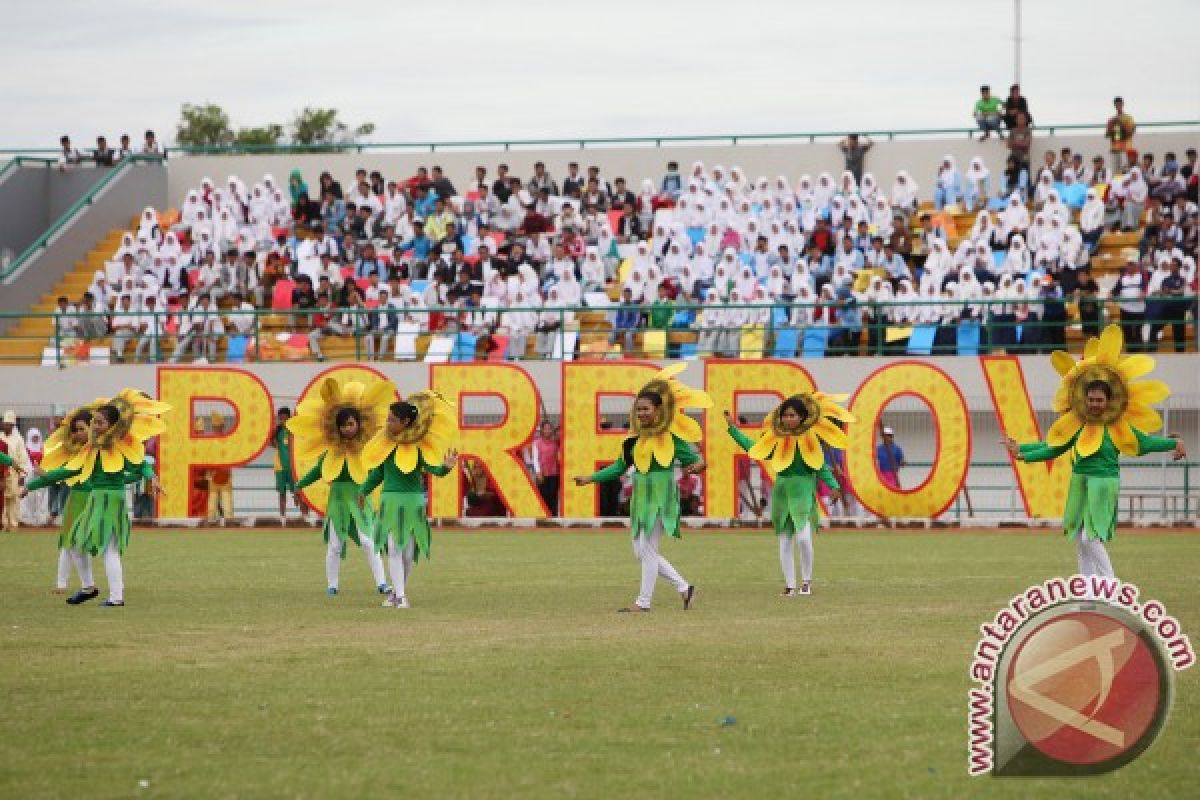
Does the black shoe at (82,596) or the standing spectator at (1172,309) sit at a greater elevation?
the standing spectator at (1172,309)

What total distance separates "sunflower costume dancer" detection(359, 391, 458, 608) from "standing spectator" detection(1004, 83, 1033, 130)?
79.6ft

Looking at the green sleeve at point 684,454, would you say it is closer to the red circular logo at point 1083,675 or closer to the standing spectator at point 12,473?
the red circular logo at point 1083,675

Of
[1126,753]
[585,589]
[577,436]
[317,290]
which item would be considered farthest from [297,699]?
[317,290]

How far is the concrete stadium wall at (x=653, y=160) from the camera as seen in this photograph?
132 ft

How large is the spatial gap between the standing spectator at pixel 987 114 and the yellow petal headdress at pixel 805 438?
74.5 ft

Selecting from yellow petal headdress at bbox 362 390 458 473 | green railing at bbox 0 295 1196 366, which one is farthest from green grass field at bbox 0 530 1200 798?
green railing at bbox 0 295 1196 366

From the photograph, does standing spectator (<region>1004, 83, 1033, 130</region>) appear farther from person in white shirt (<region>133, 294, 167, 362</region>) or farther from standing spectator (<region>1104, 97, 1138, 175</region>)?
person in white shirt (<region>133, 294, 167, 362</region>)

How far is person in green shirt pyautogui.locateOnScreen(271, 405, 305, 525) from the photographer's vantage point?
30.8m

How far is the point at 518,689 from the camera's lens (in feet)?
40.4

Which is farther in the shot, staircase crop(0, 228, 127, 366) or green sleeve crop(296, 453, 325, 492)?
staircase crop(0, 228, 127, 366)

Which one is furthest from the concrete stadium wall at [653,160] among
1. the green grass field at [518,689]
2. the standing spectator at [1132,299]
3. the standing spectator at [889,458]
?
the green grass field at [518,689]

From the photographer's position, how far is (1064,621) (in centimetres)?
852

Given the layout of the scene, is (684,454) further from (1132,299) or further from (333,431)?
(1132,299)

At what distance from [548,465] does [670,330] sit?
10.0ft
